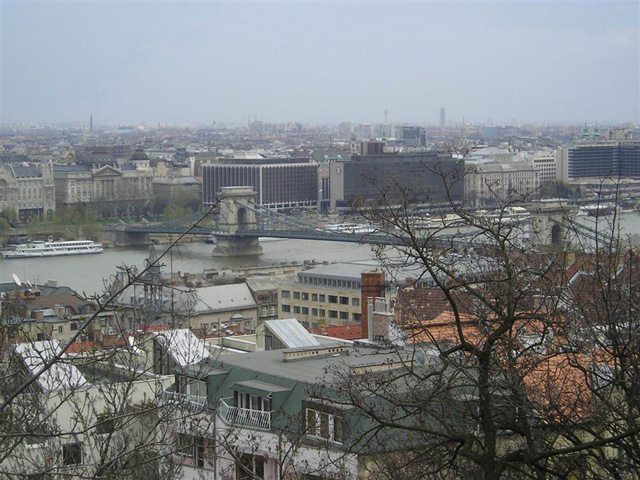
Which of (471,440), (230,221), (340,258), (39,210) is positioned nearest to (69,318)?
(471,440)

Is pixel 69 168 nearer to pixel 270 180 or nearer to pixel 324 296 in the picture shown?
pixel 270 180

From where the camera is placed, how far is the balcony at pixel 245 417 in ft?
12.1

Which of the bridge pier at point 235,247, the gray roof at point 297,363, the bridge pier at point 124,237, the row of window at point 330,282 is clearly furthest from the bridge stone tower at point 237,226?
the gray roof at point 297,363

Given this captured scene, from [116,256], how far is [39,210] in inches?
541

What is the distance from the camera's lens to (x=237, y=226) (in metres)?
29.2

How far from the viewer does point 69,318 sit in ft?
7.59

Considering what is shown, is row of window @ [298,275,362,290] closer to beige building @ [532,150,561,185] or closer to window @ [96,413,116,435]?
window @ [96,413,116,435]

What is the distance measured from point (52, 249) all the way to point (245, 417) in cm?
2350

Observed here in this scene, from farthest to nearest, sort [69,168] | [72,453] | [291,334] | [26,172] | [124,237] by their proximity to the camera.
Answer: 1. [69,168]
2. [26,172]
3. [124,237]
4. [291,334]
5. [72,453]

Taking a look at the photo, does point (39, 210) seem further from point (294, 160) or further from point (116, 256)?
point (116, 256)

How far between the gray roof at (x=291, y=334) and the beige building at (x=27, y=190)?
32927 millimetres

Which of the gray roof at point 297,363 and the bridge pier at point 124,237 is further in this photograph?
the bridge pier at point 124,237

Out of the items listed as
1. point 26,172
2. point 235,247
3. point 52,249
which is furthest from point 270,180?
point 52,249

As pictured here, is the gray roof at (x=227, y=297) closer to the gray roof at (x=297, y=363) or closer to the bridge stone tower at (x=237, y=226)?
the gray roof at (x=297, y=363)
